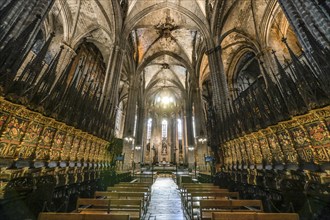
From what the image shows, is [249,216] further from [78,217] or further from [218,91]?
[218,91]

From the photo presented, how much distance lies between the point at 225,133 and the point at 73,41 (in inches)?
486

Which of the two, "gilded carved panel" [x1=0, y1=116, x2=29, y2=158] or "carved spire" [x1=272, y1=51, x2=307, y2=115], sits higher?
"carved spire" [x1=272, y1=51, x2=307, y2=115]

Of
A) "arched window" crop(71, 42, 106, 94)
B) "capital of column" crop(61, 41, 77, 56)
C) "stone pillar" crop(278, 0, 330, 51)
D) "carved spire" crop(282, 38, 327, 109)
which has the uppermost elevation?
"arched window" crop(71, 42, 106, 94)

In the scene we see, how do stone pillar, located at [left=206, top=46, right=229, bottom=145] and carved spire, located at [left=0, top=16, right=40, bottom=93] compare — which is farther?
stone pillar, located at [left=206, top=46, right=229, bottom=145]

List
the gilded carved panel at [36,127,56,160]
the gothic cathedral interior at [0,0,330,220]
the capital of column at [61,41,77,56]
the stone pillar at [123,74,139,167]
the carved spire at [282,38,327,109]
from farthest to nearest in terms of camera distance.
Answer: the stone pillar at [123,74,139,167], the capital of column at [61,41,77,56], the gilded carved panel at [36,127,56,160], the carved spire at [282,38,327,109], the gothic cathedral interior at [0,0,330,220]

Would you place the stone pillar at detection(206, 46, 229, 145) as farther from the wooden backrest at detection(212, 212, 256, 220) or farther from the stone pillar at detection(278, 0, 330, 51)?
the wooden backrest at detection(212, 212, 256, 220)

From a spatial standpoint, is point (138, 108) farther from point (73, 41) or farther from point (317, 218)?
point (317, 218)

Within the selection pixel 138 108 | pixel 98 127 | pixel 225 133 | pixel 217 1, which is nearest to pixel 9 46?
pixel 98 127

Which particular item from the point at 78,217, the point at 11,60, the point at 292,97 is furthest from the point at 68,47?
the point at 292,97

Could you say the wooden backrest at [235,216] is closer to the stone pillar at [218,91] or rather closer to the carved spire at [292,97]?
the carved spire at [292,97]

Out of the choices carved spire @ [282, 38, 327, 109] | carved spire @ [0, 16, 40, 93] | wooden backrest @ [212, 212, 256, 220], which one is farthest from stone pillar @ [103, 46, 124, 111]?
carved spire @ [282, 38, 327, 109]

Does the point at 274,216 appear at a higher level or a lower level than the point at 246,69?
lower

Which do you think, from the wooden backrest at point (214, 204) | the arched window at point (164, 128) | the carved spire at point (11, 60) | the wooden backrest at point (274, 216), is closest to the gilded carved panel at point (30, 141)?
the carved spire at point (11, 60)

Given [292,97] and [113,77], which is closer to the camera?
[292,97]
